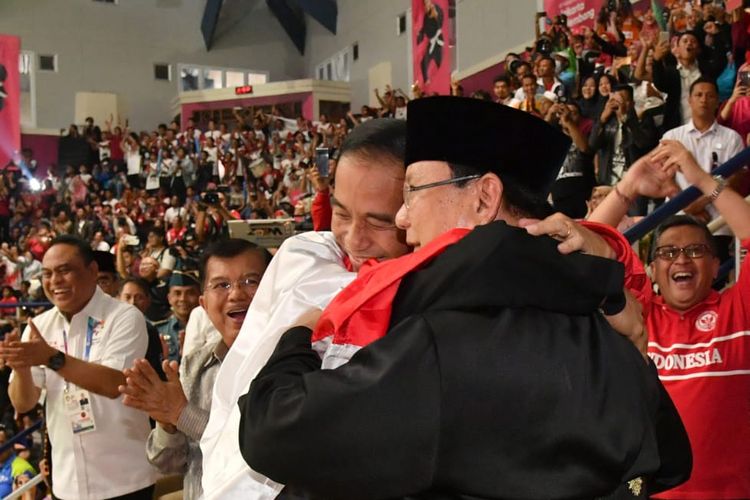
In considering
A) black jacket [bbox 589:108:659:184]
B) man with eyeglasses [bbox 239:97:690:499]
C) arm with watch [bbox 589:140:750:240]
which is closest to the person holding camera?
black jacket [bbox 589:108:659:184]

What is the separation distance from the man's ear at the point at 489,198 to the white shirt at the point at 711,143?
420 cm

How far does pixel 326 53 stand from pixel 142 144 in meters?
7.24

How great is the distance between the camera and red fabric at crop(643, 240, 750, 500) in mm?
2394

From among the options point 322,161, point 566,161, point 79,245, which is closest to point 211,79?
point 566,161

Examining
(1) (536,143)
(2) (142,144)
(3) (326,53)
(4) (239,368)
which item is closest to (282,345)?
(4) (239,368)

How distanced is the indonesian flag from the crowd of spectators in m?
1.25

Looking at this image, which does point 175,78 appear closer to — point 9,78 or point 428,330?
point 9,78

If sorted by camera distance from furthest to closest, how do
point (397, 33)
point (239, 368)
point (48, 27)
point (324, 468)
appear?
point (48, 27), point (397, 33), point (239, 368), point (324, 468)

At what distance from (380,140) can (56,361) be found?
6.04 feet

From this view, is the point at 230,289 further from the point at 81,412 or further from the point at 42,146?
the point at 42,146

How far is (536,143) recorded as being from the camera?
1.20 m

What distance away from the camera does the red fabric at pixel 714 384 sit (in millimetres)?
2394

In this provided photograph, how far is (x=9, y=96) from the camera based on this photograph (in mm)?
17797

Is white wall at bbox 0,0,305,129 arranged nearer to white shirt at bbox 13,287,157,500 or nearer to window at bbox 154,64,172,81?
window at bbox 154,64,172,81
